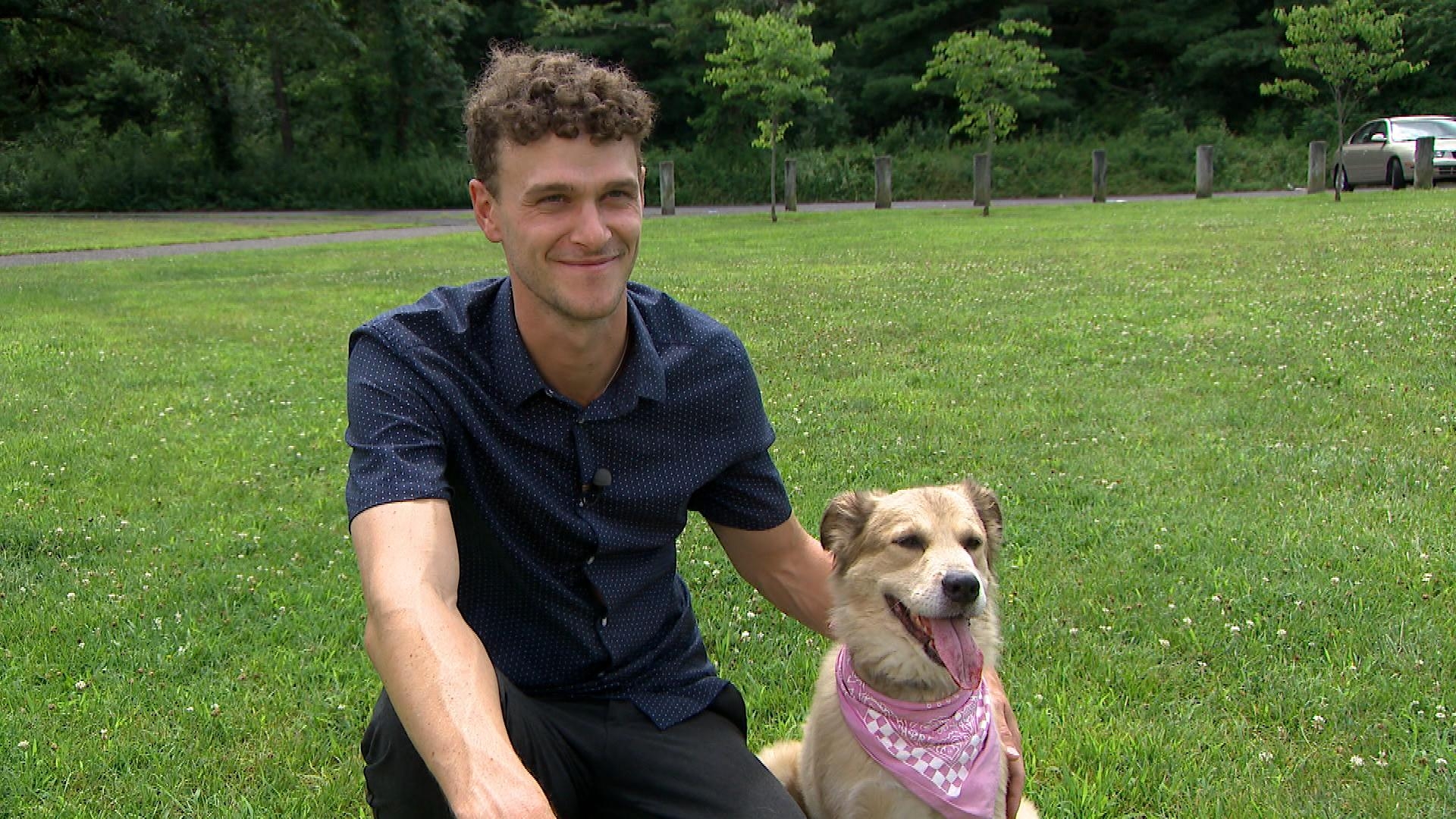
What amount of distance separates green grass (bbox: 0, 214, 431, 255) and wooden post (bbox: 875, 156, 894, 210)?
12.7 m

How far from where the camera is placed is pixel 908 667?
11.2 feet

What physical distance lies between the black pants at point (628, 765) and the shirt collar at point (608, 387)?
0.71 meters

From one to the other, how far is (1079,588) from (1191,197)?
29299 millimetres

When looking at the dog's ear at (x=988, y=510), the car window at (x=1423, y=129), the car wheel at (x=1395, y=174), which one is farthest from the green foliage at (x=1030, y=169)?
the dog's ear at (x=988, y=510)

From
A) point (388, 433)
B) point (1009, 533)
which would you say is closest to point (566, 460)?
point (388, 433)

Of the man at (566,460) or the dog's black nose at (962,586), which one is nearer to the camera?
the man at (566,460)

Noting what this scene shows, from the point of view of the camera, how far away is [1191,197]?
31.4 metres

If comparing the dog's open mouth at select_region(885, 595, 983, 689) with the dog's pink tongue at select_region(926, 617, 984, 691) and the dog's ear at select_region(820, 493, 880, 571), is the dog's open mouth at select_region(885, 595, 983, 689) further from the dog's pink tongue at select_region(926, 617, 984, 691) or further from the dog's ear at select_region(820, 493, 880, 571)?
the dog's ear at select_region(820, 493, 880, 571)

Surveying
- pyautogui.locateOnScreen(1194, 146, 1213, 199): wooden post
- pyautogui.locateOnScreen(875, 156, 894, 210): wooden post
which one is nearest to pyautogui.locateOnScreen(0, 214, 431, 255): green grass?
pyautogui.locateOnScreen(875, 156, 894, 210): wooden post

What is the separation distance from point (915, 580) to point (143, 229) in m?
30.4

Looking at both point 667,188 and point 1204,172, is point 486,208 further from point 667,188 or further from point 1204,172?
point 1204,172

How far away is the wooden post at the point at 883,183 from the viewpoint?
31.5 meters

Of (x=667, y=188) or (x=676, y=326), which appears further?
(x=667, y=188)

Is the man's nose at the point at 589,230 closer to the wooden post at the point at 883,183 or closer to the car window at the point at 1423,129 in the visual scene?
the wooden post at the point at 883,183
